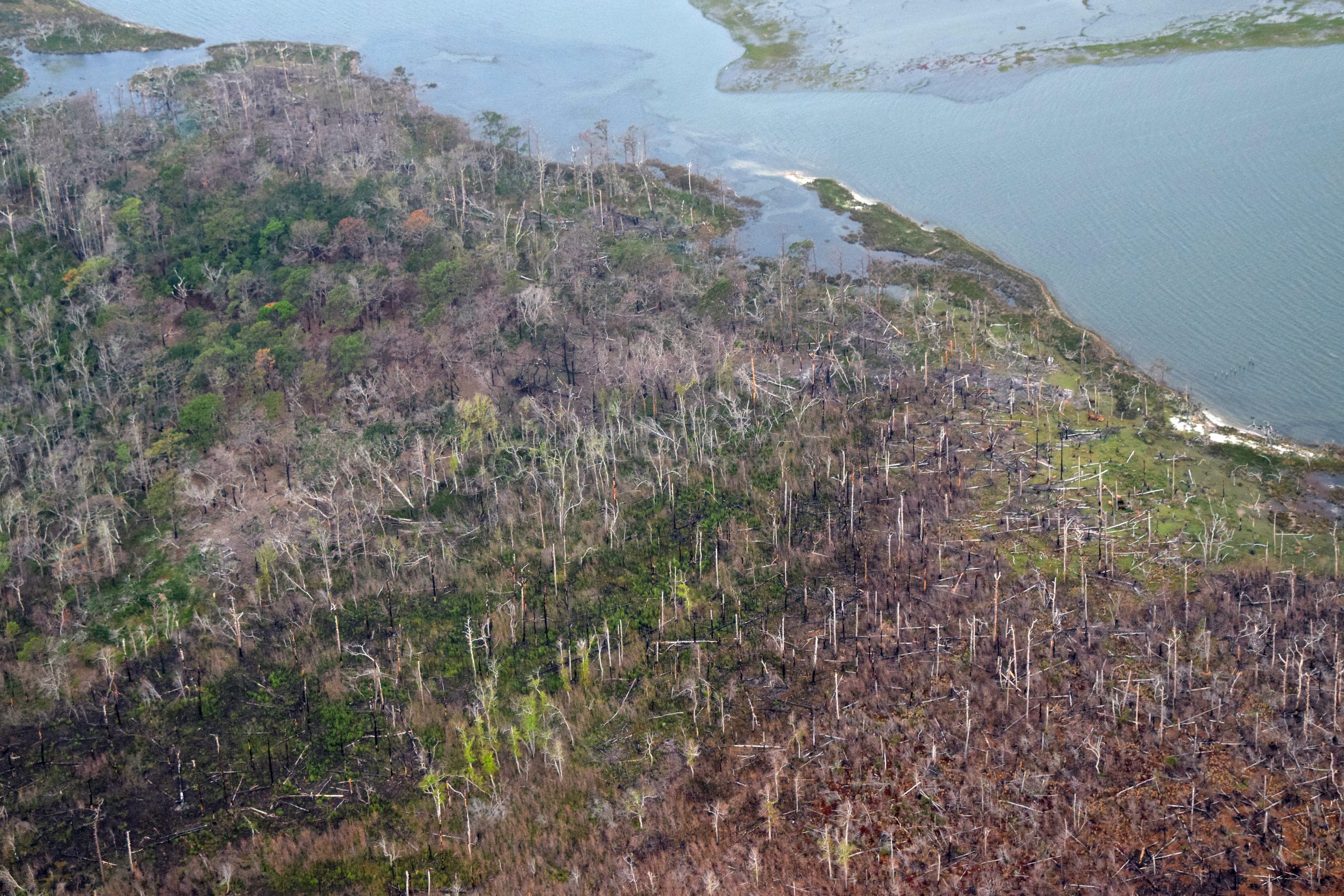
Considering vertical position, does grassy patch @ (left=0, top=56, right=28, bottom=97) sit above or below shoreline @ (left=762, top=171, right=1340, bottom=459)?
above

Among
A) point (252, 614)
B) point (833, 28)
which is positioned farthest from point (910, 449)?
point (833, 28)

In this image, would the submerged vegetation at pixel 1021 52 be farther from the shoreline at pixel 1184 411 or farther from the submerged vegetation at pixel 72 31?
the submerged vegetation at pixel 72 31

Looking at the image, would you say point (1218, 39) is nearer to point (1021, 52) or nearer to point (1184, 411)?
point (1021, 52)

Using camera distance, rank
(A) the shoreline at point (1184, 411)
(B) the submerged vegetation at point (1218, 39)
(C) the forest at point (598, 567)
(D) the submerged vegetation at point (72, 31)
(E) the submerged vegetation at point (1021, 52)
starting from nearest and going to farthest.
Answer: (C) the forest at point (598, 567) → (A) the shoreline at point (1184, 411) → (B) the submerged vegetation at point (1218, 39) → (E) the submerged vegetation at point (1021, 52) → (D) the submerged vegetation at point (72, 31)

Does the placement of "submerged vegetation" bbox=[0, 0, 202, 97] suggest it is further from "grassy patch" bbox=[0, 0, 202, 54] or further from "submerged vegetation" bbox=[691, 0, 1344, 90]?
"submerged vegetation" bbox=[691, 0, 1344, 90]

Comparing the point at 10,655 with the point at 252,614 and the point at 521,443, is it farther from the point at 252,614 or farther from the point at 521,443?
the point at 521,443

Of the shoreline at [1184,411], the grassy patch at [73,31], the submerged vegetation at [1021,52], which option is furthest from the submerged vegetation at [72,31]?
the shoreline at [1184,411]

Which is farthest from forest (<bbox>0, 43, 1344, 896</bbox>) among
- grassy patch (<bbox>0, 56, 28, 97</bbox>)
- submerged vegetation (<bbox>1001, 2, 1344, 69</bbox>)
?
A: submerged vegetation (<bbox>1001, 2, 1344, 69</bbox>)

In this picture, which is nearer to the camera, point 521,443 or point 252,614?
point 252,614
